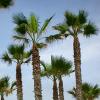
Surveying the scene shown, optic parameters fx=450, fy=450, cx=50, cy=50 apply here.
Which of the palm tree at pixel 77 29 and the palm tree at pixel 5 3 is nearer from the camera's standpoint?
the palm tree at pixel 5 3

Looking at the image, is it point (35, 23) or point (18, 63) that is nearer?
point (35, 23)

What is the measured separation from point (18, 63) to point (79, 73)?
232 inches

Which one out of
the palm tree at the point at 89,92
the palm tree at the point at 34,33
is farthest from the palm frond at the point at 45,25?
the palm tree at the point at 89,92

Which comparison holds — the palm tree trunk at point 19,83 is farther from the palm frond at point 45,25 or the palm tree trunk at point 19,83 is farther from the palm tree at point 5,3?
the palm tree at point 5,3

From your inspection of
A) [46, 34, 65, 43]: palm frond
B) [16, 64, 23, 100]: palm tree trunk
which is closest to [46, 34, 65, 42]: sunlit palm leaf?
[46, 34, 65, 43]: palm frond

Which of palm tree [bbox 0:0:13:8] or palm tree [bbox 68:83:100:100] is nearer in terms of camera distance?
palm tree [bbox 0:0:13:8]

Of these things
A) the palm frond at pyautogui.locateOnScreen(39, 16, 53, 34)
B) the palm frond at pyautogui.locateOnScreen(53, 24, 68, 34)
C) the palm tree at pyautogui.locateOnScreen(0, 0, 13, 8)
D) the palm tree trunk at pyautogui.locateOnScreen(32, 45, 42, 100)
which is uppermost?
the palm frond at pyautogui.locateOnScreen(53, 24, 68, 34)

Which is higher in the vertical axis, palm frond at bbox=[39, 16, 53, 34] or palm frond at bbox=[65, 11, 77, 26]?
palm frond at bbox=[65, 11, 77, 26]

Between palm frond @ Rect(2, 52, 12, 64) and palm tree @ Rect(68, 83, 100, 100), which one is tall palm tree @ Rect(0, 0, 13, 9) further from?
palm tree @ Rect(68, 83, 100, 100)

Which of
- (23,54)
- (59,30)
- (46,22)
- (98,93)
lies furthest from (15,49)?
(98,93)

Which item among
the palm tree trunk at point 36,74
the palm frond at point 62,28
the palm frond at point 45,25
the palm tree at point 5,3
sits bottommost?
the palm tree trunk at point 36,74

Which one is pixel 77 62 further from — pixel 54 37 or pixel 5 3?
pixel 5 3

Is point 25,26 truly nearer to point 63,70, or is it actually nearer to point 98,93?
point 63,70

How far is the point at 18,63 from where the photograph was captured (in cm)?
3919
